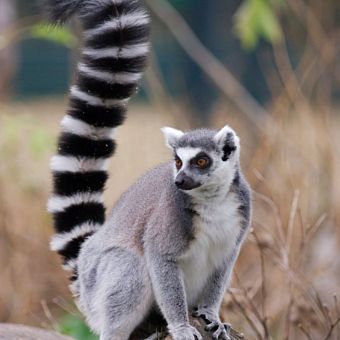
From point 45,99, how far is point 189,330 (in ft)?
25.7

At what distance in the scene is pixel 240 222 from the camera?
4293 millimetres

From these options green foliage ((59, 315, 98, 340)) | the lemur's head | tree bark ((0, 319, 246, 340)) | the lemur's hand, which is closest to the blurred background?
green foliage ((59, 315, 98, 340))

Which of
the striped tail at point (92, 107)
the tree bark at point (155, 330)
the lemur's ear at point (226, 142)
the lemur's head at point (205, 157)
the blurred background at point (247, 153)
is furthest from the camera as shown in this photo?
the blurred background at point (247, 153)

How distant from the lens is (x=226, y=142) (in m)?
4.30

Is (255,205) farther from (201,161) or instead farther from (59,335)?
(201,161)

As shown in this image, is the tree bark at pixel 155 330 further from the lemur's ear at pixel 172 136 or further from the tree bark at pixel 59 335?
the lemur's ear at pixel 172 136

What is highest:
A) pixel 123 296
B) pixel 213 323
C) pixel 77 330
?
pixel 123 296

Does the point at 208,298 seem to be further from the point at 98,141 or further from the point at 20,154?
the point at 20,154

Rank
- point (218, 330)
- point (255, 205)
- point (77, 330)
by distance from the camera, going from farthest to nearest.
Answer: point (255, 205), point (77, 330), point (218, 330)

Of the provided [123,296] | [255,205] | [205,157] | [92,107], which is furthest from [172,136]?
[255,205]

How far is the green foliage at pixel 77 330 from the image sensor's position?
17.4 feet

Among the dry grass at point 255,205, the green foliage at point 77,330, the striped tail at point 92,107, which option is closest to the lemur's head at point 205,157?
the striped tail at point 92,107

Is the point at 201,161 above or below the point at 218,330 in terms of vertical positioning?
above

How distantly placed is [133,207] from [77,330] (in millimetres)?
1184
